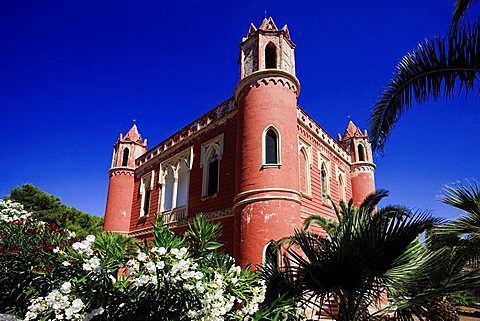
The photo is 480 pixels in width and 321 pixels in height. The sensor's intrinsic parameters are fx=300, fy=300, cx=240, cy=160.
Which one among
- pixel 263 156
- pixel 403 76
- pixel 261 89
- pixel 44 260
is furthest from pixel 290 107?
pixel 44 260

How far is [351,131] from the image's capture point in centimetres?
2002

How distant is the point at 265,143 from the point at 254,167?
3.32 ft

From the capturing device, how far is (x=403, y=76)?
16.4ft

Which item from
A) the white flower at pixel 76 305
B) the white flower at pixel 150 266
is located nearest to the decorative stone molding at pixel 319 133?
the white flower at pixel 150 266

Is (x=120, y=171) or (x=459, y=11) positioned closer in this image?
(x=459, y=11)

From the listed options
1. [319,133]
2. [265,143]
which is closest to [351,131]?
[319,133]

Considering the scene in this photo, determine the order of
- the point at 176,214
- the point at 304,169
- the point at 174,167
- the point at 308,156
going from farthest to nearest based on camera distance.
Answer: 1. the point at 174,167
2. the point at 176,214
3. the point at 308,156
4. the point at 304,169

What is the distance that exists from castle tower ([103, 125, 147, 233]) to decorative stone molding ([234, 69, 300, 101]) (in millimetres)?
11943

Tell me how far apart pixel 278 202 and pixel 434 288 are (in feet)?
20.9

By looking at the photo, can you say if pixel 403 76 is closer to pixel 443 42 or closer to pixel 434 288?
pixel 443 42

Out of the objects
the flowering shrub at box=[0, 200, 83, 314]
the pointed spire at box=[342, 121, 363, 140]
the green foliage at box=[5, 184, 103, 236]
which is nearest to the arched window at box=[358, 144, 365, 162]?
the pointed spire at box=[342, 121, 363, 140]

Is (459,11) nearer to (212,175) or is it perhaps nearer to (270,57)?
(270,57)

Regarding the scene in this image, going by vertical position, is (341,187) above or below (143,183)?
below

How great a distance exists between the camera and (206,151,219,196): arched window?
43.8 feet
